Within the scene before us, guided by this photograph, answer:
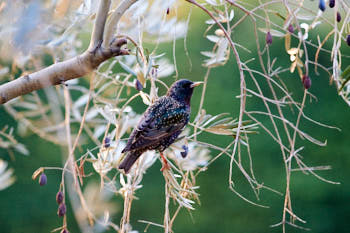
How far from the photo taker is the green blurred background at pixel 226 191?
324cm

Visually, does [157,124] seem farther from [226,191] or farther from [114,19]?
[226,191]

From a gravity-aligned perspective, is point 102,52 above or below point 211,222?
above

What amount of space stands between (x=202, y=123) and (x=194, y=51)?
1996 millimetres

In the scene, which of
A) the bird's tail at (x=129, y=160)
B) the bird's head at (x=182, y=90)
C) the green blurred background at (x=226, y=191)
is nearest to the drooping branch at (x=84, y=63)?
the bird's tail at (x=129, y=160)

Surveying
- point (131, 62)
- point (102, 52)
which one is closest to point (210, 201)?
point (131, 62)

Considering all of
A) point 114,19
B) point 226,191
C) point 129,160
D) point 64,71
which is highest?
point 114,19

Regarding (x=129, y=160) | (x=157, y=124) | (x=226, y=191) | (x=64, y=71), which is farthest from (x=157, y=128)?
(x=226, y=191)

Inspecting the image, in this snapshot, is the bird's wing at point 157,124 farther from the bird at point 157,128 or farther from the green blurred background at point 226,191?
the green blurred background at point 226,191

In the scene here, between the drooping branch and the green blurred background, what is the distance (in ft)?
6.64

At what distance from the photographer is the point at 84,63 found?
1.21 meters

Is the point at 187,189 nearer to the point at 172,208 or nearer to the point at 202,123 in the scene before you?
the point at 202,123

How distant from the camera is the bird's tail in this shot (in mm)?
1532

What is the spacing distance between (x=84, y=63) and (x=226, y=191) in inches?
86.5

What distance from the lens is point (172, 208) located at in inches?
130
